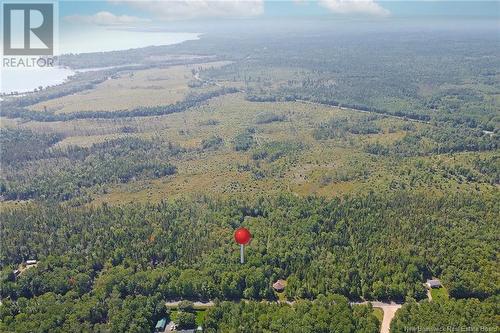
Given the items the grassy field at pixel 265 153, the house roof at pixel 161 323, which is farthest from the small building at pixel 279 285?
the grassy field at pixel 265 153

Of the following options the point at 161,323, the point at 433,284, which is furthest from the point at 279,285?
the point at 433,284

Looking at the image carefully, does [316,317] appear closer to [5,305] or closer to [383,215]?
[383,215]

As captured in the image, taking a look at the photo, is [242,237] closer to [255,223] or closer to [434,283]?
[255,223]

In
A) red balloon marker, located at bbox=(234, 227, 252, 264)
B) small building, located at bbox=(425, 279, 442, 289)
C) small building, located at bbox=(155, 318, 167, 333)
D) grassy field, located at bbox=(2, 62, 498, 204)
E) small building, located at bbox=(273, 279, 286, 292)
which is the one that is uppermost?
grassy field, located at bbox=(2, 62, 498, 204)

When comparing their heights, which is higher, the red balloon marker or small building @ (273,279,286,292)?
the red balloon marker

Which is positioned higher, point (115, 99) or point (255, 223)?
point (115, 99)

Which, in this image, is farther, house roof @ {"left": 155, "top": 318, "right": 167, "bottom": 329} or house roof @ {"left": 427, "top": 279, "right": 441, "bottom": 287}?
house roof @ {"left": 427, "top": 279, "right": 441, "bottom": 287}

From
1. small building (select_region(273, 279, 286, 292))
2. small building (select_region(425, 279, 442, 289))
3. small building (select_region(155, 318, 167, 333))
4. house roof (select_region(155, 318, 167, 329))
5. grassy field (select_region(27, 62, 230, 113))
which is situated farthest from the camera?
grassy field (select_region(27, 62, 230, 113))

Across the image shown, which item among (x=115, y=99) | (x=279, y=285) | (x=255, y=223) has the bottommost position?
(x=279, y=285)

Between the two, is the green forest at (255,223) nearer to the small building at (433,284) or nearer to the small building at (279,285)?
the small building at (279,285)

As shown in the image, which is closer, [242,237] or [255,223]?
[242,237]

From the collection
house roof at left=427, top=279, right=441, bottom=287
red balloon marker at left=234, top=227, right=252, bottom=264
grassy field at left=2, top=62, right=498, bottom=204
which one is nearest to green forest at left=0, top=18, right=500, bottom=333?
grassy field at left=2, top=62, right=498, bottom=204

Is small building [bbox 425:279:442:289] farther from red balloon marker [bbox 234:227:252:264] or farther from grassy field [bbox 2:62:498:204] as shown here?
grassy field [bbox 2:62:498:204]
